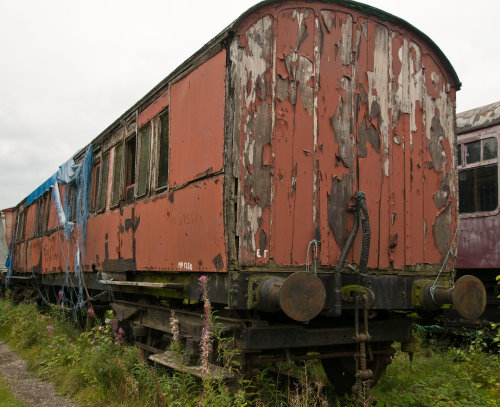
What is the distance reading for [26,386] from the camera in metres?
6.88

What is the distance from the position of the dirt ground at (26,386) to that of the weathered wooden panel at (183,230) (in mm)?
1835

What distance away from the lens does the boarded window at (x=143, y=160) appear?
6668 mm

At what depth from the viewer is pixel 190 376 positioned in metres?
4.78

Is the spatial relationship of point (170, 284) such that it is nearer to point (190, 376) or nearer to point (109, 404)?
point (190, 376)

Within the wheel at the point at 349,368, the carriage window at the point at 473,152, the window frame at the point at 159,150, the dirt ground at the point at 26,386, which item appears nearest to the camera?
the wheel at the point at 349,368

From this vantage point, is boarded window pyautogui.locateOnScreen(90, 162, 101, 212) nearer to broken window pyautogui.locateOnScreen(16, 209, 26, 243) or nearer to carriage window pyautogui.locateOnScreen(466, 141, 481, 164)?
carriage window pyautogui.locateOnScreen(466, 141, 481, 164)

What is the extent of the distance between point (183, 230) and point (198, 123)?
1082 millimetres

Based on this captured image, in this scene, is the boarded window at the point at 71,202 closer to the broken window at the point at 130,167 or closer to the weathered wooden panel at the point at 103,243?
the weathered wooden panel at the point at 103,243

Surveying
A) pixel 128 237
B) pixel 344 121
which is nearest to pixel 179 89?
pixel 344 121

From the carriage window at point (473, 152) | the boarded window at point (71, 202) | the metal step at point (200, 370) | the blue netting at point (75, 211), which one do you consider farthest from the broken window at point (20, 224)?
the carriage window at point (473, 152)

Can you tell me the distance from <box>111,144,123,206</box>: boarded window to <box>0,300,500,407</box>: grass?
6.49ft

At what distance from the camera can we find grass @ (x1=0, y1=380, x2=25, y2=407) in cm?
571

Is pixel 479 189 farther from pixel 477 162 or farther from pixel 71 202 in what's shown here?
pixel 71 202

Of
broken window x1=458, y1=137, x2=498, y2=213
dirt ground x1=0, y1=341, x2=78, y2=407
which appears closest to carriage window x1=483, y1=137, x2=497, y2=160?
broken window x1=458, y1=137, x2=498, y2=213
